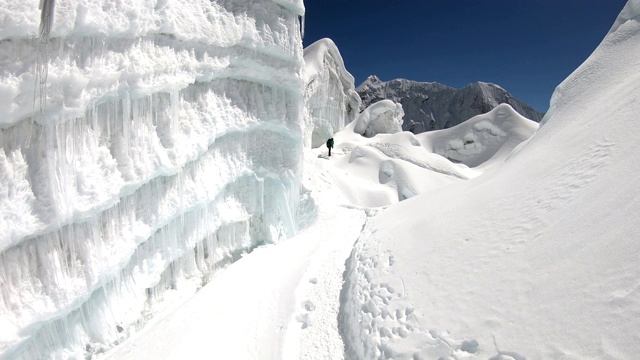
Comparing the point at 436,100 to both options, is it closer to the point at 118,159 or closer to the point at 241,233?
the point at 241,233

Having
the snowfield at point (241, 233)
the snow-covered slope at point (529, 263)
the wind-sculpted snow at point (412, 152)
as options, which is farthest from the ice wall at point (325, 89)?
the snow-covered slope at point (529, 263)

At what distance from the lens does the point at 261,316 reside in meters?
5.96

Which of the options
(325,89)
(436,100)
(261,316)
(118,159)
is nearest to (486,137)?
(325,89)

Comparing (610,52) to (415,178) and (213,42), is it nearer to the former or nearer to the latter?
(213,42)

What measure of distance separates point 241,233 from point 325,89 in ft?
61.8

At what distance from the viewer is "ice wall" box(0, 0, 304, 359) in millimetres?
4691

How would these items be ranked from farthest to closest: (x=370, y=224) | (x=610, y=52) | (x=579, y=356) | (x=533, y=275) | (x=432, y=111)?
(x=432, y=111) → (x=370, y=224) → (x=610, y=52) → (x=533, y=275) → (x=579, y=356)

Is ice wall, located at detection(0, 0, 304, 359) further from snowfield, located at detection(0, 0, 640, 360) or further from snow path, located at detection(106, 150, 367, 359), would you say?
snow path, located at detection(106, 150, 367, 359)

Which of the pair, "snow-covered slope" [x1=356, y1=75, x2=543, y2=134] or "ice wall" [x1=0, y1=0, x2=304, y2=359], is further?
"snow-covered slope" [x1=356, y1=75, x2=543, y2=134]

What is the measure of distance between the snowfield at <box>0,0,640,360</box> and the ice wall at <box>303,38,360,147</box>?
14.5 m

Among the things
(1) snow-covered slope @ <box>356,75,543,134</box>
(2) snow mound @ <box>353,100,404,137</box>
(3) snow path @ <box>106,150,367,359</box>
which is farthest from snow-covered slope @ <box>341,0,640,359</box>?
(1) snow-covered slope @ <box>356,75,543,134</box>

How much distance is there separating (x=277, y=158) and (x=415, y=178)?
453 inches

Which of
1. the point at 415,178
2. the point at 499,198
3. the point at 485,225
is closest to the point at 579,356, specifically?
the point at 485,225

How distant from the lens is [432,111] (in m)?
72.9
